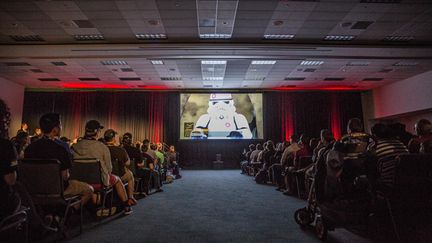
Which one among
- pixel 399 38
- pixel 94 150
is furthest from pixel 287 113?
pixel 94 150

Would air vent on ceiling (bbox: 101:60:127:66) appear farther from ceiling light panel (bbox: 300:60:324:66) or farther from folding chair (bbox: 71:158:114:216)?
folding chair (bbox: 71:158:114:216)

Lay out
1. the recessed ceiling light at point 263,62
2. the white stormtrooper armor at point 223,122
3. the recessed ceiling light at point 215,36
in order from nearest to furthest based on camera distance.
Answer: the recessed ceiling light at point 215,36 < the recessed ceiling light at point 263,62 < the white stormtrooper armor at point 223,122

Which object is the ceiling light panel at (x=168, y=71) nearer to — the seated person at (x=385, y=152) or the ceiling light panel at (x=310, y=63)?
the ceiling light panel at (x=310, y=63)

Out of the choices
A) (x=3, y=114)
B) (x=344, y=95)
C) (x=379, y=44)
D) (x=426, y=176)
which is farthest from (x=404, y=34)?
(x=3, y=114)

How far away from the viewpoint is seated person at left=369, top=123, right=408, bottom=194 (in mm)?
2324

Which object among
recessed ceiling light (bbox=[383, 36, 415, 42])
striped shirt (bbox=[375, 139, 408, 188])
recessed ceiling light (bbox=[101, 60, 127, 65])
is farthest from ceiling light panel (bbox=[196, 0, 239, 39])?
recessed ceiling light (bbox=[383, 36, 415, 42])

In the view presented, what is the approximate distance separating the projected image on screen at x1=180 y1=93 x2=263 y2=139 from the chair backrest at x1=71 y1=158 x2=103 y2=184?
1013 cm

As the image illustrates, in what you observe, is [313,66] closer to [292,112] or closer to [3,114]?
[292,112]

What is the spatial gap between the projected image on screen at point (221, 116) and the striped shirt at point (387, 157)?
418 inches

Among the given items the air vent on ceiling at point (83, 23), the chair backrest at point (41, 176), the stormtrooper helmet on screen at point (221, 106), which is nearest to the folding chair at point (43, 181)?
the chair backrest at point (41, 176)

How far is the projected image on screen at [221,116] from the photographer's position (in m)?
13.2

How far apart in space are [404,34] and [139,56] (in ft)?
28.5

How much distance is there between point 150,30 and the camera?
765 cm

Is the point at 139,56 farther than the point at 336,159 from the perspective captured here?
Yes
